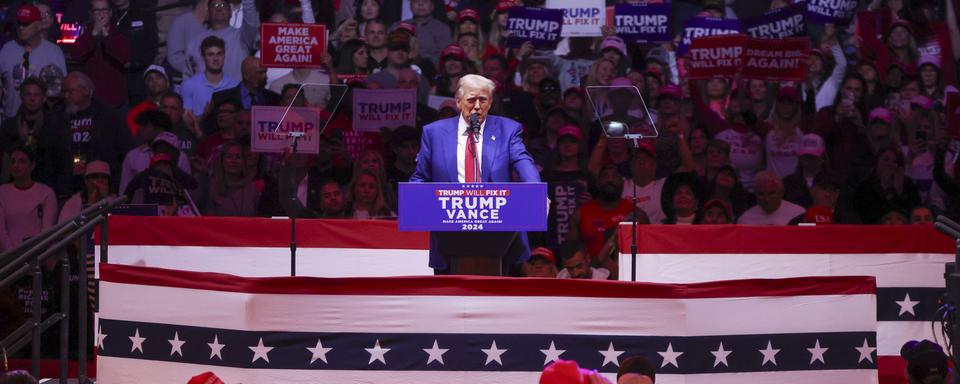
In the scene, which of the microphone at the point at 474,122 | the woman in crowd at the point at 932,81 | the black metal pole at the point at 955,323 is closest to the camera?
the black metal pole at the point at 955,323

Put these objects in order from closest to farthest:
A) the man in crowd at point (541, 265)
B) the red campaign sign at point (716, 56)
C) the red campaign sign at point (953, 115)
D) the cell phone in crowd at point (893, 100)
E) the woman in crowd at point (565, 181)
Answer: the man in crowd at point (541, 265)
the woman in crowd at point (565, 181)
the red campaign sign at point (716, 56)
the red campaign sign at point (953, 115)
the cell phone in crowd at point (893, 100)

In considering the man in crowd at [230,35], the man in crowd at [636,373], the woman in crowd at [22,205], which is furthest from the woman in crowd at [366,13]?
the man in crowd at [636,373]

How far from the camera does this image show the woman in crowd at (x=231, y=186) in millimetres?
10594

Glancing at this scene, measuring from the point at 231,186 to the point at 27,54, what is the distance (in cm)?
234

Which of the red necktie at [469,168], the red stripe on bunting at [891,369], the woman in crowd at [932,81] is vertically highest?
the woman in crowd at [932,81]

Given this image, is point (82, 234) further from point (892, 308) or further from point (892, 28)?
point (892, 28)

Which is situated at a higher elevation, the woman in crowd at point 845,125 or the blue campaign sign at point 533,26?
the blue campaign sign at point 533,26

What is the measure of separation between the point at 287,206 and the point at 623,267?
298cm

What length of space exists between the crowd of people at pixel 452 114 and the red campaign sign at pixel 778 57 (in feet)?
0.98

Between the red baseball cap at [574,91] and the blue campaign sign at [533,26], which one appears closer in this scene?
the red baseball cap at [574,91]

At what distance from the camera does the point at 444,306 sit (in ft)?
20.5

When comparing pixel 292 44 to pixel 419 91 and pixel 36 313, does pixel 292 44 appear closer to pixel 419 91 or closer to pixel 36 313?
pixel 419 91

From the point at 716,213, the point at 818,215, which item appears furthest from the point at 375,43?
the point at 818,215

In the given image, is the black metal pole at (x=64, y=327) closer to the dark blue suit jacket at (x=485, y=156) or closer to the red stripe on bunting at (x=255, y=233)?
the dark blue suit jacket at (x=485, y=156)
